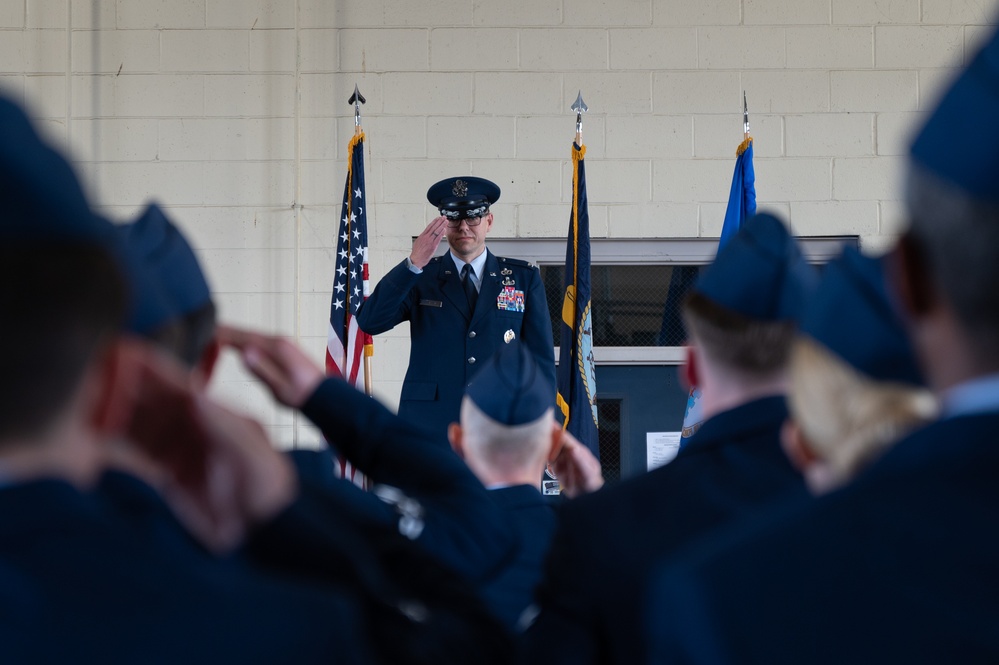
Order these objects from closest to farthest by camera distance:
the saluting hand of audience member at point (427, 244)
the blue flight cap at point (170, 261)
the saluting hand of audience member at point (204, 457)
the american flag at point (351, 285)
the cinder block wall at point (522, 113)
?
the saluting hand of audience member at point (204, 457) < the blue flight cap at point (170, 261) < the saluting hand of audience member at point (427, 244) < the american flag at point (351, 285) < the cinder block wall at point (522, 113)

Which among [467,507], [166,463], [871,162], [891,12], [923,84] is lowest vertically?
[467,507]

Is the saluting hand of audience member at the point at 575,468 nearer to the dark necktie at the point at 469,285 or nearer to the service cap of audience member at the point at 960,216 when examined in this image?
the service cap of audience member at the point at 960,216

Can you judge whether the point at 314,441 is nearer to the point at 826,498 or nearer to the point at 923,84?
the point at 923,84

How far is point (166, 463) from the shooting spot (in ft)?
2.52

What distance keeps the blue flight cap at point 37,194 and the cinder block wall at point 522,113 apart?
4.47 m

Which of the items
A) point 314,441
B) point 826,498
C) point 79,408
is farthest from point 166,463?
point 314,441

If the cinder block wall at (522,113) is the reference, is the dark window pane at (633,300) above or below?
below

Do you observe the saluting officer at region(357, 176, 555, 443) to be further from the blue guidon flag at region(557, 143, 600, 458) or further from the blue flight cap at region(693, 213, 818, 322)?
the blue flight cap at region(693, 213, 818, 322)

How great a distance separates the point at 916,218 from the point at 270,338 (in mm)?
784

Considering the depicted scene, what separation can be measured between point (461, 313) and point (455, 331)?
0.07 meters

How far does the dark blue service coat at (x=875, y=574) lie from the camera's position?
0.58m

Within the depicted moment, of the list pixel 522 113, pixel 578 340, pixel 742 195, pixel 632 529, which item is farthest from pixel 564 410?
pixel 632 529

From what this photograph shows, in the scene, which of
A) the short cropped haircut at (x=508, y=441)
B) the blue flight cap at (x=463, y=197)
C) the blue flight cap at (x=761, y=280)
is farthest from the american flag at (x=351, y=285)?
the blue flight cap at (x=761, y=280)

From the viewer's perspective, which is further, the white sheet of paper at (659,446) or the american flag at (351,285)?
the white sheet of paper at (659,446)
